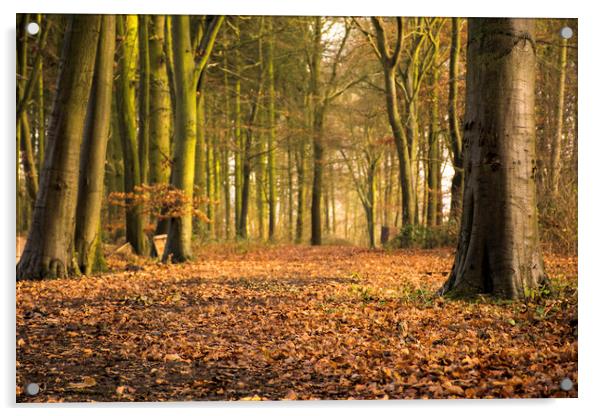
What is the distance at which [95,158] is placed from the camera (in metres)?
7.62

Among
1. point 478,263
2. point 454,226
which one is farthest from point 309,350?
point 454,226

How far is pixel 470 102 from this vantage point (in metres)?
5.26

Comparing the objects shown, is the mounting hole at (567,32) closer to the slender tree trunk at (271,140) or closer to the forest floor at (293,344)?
the forest floor at (293,344)

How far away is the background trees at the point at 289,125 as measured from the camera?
23.0ft

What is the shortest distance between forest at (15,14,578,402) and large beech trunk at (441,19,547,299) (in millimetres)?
18

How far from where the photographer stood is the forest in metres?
4.16

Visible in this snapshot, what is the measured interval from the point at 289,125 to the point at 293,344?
31.4ft

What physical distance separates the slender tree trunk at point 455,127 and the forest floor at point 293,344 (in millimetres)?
3545

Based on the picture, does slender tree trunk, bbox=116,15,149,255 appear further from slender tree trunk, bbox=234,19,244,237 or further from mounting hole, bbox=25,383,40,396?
mounting hole, bbox=25,383,40,396

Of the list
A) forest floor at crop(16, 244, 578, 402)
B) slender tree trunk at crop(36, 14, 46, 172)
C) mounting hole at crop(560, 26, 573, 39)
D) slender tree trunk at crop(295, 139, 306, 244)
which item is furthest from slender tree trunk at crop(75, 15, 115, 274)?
slender tree trunk at crop(295, 139, 306, 244)

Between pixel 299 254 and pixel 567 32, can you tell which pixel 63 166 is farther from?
pixel 299 254

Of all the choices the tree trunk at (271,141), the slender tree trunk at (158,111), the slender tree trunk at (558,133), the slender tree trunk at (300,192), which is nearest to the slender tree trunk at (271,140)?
the tree trunk at (271,141)

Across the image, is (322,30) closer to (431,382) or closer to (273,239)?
(273,239)

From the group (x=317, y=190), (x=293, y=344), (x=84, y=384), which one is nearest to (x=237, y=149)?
(x=317, y=190)
